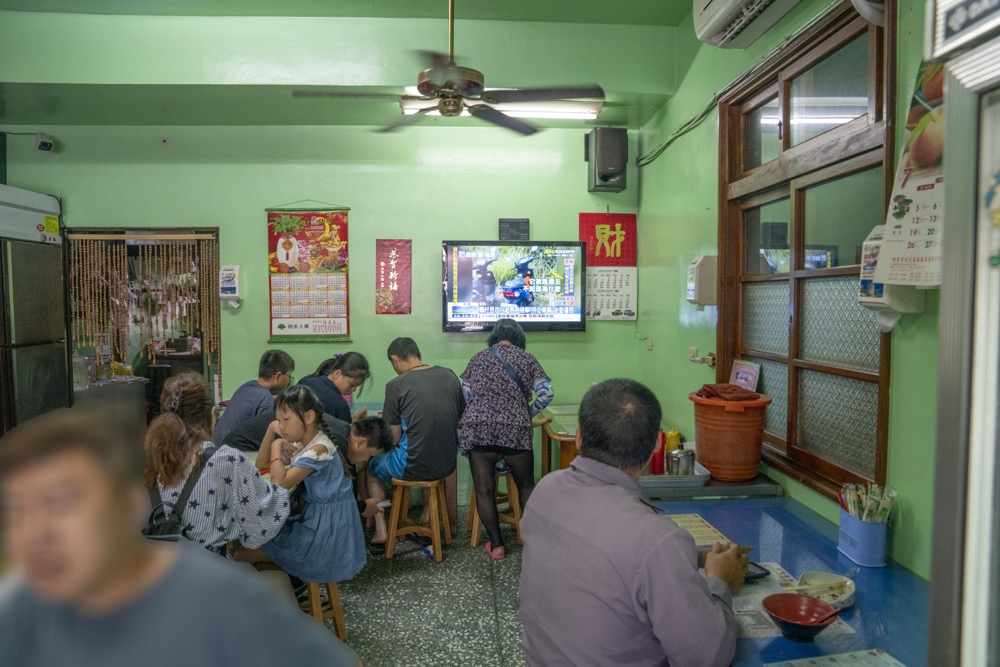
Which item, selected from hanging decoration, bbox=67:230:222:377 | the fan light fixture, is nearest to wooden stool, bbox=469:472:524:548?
the fan light fixture

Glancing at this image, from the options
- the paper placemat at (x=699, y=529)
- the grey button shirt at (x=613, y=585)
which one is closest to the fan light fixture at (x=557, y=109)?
the paper placemat at (x=699, y=529)

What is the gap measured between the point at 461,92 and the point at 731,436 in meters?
1.72

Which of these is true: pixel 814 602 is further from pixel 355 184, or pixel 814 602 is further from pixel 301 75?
pixel 355 184

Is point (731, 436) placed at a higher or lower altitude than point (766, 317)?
lower

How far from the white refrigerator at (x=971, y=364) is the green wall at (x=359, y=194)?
3.69 metres

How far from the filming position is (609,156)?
13.6 feet

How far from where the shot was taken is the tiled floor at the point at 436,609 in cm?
251

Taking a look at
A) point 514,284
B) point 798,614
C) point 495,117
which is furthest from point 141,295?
point 798,614

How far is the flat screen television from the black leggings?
1160 mm

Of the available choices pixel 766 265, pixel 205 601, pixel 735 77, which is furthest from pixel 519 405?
pixel 205 601

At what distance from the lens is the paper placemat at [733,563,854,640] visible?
1364 millimetres

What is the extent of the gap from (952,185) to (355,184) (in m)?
4.01

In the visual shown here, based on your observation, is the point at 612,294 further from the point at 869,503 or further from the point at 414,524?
the point at 869,503

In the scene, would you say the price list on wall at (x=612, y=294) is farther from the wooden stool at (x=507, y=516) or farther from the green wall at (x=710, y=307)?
the wooden stool at (x=507, y=516)
